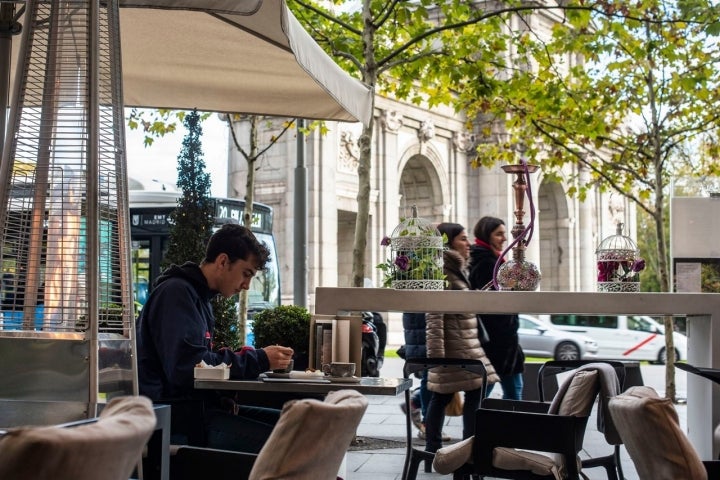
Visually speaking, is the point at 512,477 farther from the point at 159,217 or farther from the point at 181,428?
the point at 159,217

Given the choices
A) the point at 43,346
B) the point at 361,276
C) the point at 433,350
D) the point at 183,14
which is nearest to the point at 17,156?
the point at 43,346

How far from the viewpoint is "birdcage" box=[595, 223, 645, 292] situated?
6340 mm

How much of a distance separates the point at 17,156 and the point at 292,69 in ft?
10.0

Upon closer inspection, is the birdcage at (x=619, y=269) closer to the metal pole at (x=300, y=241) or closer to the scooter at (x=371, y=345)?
the scooter at (x=371, y=345)

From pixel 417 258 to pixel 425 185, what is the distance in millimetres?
30934

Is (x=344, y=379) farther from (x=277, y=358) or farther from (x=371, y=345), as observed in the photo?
(x=371, y=345)

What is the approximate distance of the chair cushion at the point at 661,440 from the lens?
127 inches

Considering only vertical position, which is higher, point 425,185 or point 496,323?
point 425,185

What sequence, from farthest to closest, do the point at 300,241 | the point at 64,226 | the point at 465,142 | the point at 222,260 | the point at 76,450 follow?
the point at 465,142
the point at 300,241
the point at 222,260
the point at 64,226
the point at 76,450

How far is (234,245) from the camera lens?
5.42 meters

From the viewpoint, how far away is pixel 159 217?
20.2 metres

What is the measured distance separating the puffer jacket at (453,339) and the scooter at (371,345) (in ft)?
23.3

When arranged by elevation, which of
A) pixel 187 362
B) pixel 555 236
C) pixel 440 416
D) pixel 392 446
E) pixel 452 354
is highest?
pixel 555 236

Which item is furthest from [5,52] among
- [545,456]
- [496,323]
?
[496,323]
